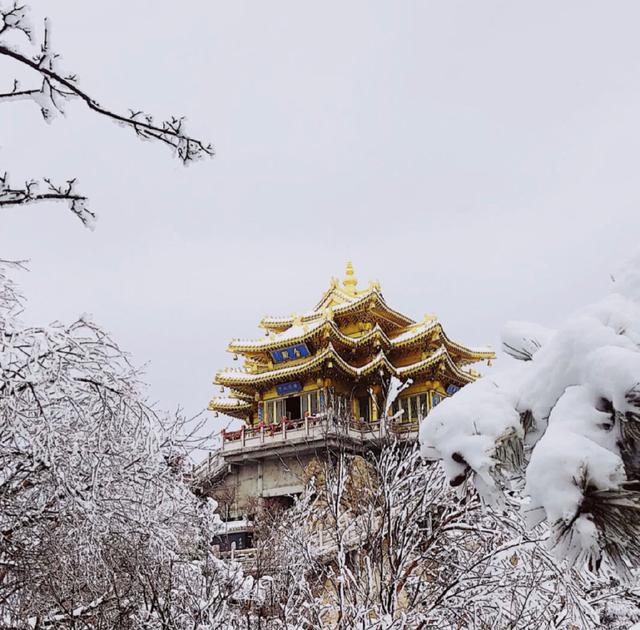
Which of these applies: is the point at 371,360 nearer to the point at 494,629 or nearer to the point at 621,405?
the point at 494,629

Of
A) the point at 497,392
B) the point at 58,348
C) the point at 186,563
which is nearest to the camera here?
the point at 497,392

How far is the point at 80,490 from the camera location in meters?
5.86

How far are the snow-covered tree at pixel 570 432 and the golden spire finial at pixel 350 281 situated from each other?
1244 inches

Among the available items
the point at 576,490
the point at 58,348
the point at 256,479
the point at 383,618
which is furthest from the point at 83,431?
the point at 256,479

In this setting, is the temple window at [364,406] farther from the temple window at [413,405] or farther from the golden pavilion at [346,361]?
the temple window at [413,405]

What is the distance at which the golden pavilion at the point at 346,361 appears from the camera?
29.7 m

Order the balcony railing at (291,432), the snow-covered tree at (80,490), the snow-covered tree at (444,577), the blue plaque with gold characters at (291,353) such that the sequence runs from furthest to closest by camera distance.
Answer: the blue plaque with gold characters at (291,353) → the balcony railing at (291,432) → the snow-covered tree at (444,577) → the snow-covered tree at (80,490)

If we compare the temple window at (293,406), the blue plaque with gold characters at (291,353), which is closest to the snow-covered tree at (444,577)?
the temple window at (293,406)

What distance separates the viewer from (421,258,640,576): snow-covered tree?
169cm

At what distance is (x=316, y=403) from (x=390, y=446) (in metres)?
22.9

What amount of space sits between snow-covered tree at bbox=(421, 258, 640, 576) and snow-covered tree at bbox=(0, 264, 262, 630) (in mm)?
3379

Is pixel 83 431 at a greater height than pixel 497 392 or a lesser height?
greater

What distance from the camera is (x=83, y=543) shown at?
6.12 metres

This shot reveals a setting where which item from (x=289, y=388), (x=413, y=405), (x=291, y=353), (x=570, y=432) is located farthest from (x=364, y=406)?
(x=570, y=432)
